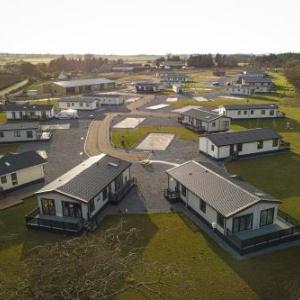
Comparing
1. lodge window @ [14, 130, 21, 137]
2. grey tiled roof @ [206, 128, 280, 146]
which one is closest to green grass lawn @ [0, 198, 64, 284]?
grey tiled roof @ [206, 128, 280, 146]

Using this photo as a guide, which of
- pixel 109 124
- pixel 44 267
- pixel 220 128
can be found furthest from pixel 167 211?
pixel 109 124

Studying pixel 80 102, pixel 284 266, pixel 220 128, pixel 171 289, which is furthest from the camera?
pixel 80 102

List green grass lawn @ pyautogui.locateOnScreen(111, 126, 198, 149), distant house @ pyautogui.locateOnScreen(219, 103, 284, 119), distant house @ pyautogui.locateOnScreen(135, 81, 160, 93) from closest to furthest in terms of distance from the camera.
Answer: green grass lawn @ pyautogui.locateOnScreen(111, 126, 198, 149) < distant house @ pyautogui.locateOnScreen(219, 103, 284, 119) < distant house @ pyautogui.locateOnScreen(135, 81, 160, 93)

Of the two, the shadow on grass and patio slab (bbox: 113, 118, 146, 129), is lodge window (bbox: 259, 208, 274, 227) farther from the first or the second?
patio slab (bbox: 113, 118, 146, 129)

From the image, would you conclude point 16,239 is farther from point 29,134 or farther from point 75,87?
point 75,87

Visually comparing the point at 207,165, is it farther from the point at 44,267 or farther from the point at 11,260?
the point at 44,267

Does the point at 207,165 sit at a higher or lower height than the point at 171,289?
higher

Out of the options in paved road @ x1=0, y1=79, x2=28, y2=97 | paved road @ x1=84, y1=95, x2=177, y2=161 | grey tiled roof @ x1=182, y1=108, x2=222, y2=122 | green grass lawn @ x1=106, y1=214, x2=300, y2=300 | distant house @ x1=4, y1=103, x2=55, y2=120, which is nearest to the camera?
green grass lawn @ x1=106, y1=214, x2=300, y2=300
